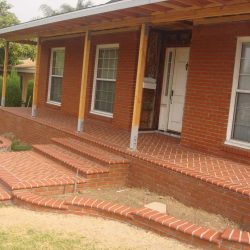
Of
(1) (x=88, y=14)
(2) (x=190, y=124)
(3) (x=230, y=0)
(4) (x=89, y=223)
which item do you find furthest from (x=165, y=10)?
(4) (x=89, y=223)

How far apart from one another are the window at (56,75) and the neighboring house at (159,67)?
4 centimetres

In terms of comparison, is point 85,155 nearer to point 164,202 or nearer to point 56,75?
point 164,202

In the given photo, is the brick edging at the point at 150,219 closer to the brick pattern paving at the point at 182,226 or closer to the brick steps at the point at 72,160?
the brick pattern paving at the point at 182,226

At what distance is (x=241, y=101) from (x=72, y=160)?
3392 mm

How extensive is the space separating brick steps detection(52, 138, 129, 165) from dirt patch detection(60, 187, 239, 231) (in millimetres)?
543

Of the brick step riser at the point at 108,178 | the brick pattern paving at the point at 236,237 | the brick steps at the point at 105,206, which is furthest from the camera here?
the brick step riser at the point at 108,178

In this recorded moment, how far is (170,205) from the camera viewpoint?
259 inches

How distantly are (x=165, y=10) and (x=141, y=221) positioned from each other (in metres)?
3.76

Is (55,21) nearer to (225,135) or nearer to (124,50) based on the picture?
(124,50)

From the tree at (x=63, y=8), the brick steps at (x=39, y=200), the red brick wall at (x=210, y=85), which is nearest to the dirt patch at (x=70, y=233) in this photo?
the brick steps at (x=39, y=200)

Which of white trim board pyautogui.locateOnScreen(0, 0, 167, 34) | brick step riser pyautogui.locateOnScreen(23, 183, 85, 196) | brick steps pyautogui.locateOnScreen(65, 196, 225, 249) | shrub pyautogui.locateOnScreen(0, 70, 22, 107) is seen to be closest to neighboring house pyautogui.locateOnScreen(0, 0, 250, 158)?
white trim board pyautogui.locateOnScreen(0, 0, 167, 34)

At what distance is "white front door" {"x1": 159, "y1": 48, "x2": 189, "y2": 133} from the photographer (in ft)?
33.7

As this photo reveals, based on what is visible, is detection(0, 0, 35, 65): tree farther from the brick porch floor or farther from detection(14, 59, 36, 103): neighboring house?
the brick porch floor

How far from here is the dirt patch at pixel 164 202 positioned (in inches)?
231
